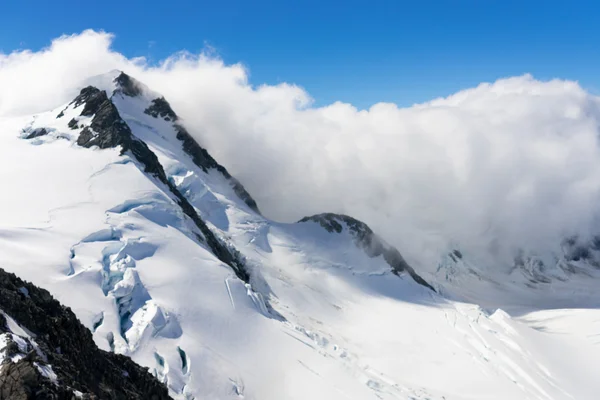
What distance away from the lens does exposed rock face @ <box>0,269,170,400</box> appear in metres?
17.9

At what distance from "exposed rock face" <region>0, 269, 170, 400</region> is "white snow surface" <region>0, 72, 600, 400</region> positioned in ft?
36.0

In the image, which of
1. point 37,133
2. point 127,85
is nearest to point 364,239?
point 127,85

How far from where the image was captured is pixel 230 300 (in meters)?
59.5

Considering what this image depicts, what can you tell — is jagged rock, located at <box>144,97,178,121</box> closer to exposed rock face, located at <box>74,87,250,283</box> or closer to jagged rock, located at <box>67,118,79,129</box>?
jagged rock, located at <box>67,118,79,129</box>

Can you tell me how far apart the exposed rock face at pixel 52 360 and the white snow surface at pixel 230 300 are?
36.0 feet

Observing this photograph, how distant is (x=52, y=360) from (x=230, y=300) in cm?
3855

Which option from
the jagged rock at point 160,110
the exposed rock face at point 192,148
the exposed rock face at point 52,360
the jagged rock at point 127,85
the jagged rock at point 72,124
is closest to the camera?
the exposed rock face at point 52,360

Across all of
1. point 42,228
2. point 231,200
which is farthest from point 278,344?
point 231,200

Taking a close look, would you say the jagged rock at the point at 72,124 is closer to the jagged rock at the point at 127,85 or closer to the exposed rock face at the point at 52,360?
the jagged rock at the point at 127,85

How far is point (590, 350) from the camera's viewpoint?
334 feet

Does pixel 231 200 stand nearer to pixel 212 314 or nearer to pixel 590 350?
pixel 212 314

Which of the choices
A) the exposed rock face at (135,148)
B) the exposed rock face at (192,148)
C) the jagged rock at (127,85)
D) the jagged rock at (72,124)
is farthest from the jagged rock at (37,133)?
the jagged rock at (127,85)

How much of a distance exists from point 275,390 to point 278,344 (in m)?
8.14

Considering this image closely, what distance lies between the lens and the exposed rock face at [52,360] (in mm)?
17859
